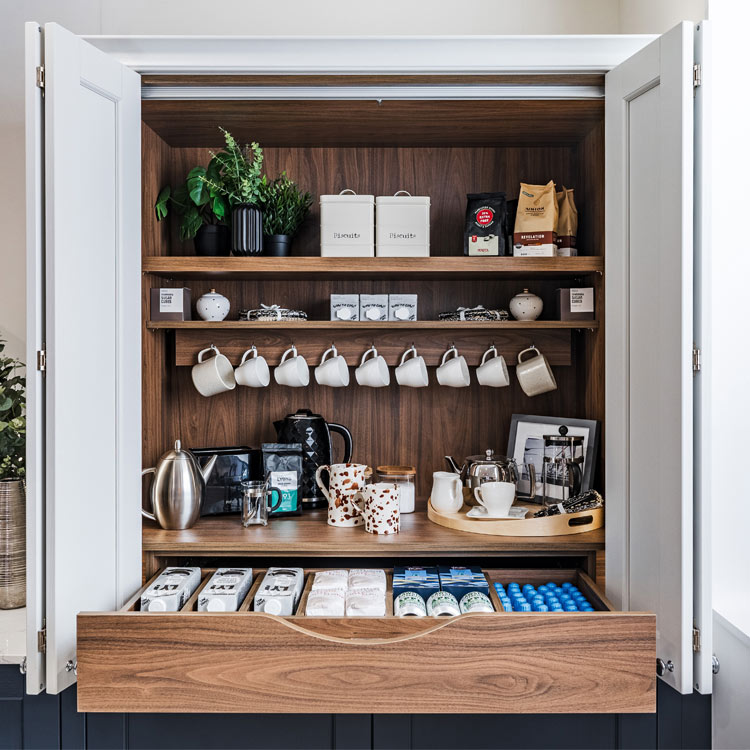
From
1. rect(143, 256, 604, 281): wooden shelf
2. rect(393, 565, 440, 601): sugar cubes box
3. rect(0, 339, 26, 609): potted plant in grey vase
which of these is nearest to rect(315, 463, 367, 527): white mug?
rect(393, 565, 440, 601): sugar cubes box

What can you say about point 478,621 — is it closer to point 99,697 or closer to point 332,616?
point 332,616

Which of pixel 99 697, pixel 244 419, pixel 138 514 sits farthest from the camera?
pixel 244 419

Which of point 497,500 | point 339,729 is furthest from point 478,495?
point 339,729

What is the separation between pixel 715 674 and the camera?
1.35 meters

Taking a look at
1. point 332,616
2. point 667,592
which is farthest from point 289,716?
point 667,592

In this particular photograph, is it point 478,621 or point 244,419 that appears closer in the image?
point 478,621

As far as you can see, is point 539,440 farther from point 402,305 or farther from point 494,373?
point 402,305

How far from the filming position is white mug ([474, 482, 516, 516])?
63.5 inches

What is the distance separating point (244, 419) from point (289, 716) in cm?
86

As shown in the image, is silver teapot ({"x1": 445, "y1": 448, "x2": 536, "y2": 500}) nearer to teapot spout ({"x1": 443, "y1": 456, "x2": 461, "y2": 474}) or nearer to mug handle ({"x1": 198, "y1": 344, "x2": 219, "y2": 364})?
teapot spout ({"x1": 443, "y1": 456, "x2": 461, "y2": 474})

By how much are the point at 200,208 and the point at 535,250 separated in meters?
0.90

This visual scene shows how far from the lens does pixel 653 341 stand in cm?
132

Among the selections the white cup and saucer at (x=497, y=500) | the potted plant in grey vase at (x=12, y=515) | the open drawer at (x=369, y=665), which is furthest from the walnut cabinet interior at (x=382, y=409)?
the potted plant in grey vase at (x=12, y=515)

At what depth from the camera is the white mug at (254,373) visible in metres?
1.76
